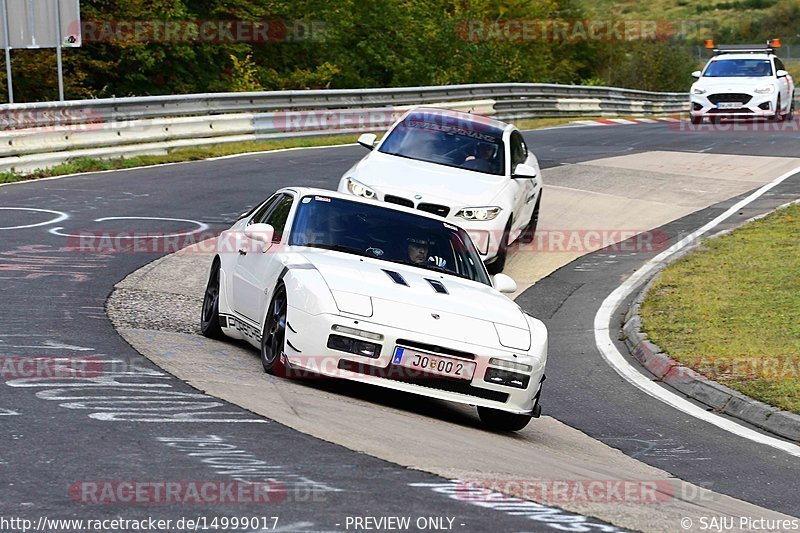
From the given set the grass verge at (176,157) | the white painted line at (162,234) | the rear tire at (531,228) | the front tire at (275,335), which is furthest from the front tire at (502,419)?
the grass verge at (176,157)

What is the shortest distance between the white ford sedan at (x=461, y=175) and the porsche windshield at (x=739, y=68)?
57.3 ft

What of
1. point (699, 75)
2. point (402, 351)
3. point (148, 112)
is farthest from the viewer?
point (699, 75)

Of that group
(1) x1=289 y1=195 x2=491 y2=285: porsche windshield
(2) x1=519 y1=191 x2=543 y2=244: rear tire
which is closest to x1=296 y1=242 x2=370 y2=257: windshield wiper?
(1) x1=289 y1=195 x2=491 y2=285: porsche windshield

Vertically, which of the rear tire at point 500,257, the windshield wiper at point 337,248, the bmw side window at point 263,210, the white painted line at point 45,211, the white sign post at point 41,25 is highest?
the white sign post at point 41,25

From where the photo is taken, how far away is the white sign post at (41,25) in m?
24.5

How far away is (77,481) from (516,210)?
1016 cm

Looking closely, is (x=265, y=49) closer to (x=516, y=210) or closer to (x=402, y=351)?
(x=516, y=210)

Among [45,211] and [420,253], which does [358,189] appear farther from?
[420,253]

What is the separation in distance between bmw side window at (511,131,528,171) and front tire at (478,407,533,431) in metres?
7.24

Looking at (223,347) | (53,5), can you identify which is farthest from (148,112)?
(223,347)

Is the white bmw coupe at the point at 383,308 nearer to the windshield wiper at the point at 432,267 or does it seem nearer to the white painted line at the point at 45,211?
the windshield wiper at the point at 432,267

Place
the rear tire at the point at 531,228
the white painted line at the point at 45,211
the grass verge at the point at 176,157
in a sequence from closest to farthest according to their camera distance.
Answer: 1. the white painted line at the point at 45,211
2. the rear tire at the point at 531,228
3. the grass verge at the point at 176,157

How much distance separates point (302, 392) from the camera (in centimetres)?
809

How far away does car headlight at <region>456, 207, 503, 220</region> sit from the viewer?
14188mm
